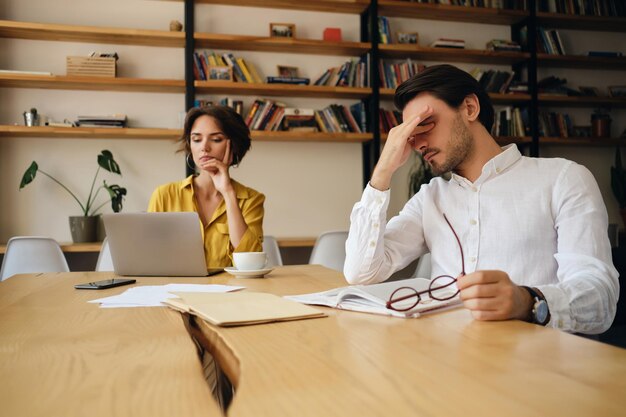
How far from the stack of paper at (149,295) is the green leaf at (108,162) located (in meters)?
2.61

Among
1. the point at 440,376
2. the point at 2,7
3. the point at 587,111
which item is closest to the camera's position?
the point at 440,376

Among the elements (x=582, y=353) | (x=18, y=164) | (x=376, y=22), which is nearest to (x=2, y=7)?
(x=18, y=164)

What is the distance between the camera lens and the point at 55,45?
400 centimetres

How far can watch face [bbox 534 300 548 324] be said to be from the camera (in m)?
1.01

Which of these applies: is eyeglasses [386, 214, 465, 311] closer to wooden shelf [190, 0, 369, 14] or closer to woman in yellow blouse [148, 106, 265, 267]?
woman in yellow blouse [148, 106, 265, 267]

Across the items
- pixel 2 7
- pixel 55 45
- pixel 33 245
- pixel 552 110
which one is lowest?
pixel 33 245

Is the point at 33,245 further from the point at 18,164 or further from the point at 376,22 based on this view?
the point at 376,22

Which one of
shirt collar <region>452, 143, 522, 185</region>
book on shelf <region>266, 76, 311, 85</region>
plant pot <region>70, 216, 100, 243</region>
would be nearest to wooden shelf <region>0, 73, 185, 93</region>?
book on shelf <region>266, 76, 311, 85</region>

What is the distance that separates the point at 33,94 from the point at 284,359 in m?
3.95

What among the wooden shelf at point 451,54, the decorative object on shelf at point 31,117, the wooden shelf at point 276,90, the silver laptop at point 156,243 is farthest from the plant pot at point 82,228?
the wooden shelf at point 451,54

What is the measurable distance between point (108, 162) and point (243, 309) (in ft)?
10.7

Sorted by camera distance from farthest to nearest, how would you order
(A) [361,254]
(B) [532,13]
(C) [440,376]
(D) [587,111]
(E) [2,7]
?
1. (D) [587,111]
2. (B) [532,13]
3. (E) [2,7]
4. (A) [361,254]
5. (C) [440,376]

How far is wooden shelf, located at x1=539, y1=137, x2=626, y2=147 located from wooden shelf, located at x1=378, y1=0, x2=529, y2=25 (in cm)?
101

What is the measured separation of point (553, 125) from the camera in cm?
458
